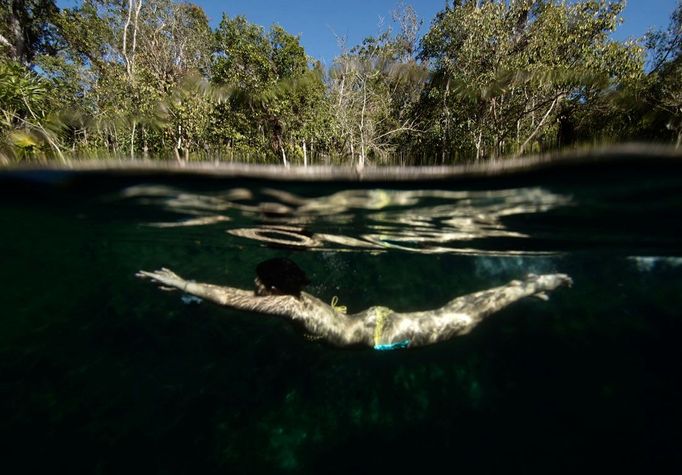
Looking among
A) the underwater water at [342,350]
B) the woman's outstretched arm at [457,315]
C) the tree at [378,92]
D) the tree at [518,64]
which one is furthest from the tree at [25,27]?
the woman's outstretched arm at [457,315]

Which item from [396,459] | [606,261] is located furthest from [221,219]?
[606,261]

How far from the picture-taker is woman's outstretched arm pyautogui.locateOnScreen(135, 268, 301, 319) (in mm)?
5930

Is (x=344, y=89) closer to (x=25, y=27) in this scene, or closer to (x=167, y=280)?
(x=167, y=280)

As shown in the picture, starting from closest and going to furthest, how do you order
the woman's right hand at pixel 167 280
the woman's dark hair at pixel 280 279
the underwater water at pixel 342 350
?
1. the woman's right hand at pixel 167 280
2. the woman's dark hair at pixel 280 279
3. the underwater water at pixel 342 350

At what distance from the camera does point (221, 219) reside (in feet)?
31.0

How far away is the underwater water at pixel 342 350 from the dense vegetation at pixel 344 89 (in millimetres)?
1206

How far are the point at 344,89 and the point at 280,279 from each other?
21138 mm

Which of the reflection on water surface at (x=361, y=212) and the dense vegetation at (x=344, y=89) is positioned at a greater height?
the dense vegetation at (x=344, y=89)

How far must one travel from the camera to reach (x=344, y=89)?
77.7 feet

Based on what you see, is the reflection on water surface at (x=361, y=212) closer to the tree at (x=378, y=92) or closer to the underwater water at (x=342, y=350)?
the underwater water at (x=342, y=350)

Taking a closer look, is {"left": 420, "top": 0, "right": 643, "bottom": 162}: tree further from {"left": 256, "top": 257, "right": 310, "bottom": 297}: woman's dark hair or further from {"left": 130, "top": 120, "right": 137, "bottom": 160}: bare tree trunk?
{"left": 130, "top": 120, "right": 137, "bottom": 160}: bare tree trunk

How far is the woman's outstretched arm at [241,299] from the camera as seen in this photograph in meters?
5.93

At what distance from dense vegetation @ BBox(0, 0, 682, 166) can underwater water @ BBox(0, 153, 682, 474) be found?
1206mm

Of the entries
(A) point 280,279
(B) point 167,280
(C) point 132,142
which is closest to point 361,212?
(A) point 280,279
